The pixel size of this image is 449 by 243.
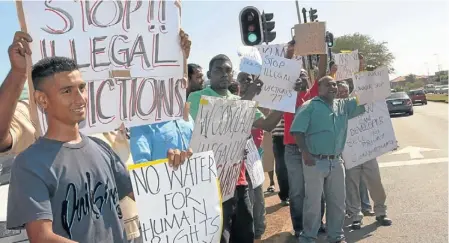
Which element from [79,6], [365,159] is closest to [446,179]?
[365,159]

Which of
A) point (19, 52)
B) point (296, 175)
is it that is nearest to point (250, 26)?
point (296, 175)

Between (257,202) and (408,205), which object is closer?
(257,202)

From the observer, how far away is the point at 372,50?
77438 mm

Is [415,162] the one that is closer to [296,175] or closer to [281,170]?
[281,170]

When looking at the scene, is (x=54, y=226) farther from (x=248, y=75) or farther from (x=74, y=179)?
(x=248, y=75)

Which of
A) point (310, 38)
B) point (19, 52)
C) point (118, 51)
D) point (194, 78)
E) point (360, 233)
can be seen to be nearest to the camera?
point (19, 52)

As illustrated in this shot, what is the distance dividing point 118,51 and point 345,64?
4.86 m

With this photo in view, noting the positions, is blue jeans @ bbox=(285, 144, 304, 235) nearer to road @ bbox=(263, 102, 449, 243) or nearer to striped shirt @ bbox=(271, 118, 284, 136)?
road @ bbox=(263, 102, 449, 243)

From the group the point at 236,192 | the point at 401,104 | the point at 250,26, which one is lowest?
the point at 401,104

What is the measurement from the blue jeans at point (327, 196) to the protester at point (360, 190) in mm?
867

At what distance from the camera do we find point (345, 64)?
23.4 feet

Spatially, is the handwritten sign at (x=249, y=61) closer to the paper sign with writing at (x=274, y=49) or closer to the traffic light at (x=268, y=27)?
the paper sign with writing at (x=274, y=49)

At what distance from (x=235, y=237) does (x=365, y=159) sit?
115 inches

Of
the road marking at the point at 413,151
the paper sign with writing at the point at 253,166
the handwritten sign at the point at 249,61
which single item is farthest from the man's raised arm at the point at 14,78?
the road marking at the point at 413,151
